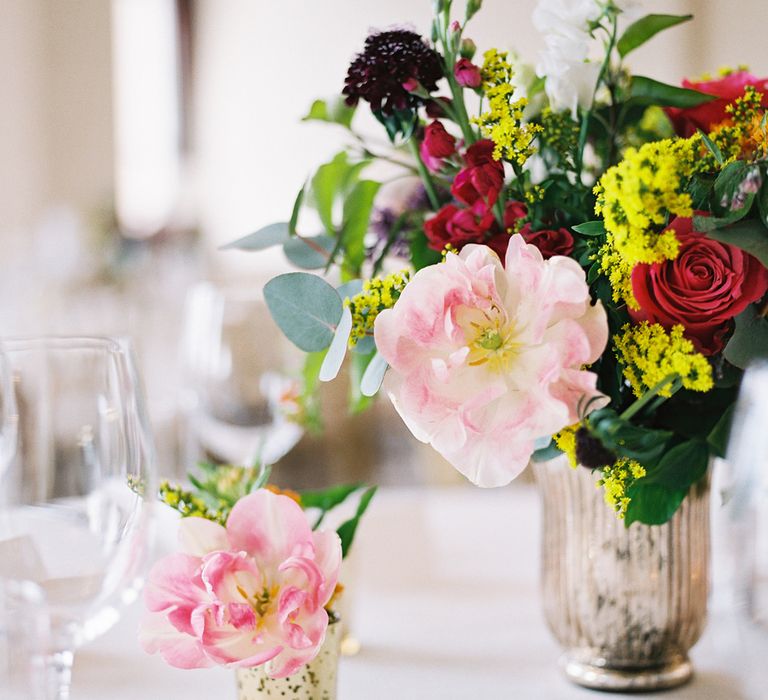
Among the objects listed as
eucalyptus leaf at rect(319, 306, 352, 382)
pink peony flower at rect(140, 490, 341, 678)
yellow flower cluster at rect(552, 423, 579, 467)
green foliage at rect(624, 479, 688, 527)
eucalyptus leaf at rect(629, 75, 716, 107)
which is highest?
eucalyptus leaf at rect(629, 75, 716, 107)

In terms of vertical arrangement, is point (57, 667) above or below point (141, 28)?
below

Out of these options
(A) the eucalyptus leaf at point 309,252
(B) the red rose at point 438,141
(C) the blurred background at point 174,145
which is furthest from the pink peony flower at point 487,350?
(C) the blurred background at point 174,145

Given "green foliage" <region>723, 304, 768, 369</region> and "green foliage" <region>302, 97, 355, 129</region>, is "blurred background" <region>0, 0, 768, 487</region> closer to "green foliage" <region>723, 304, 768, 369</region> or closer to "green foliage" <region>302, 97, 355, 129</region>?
"green foliage" <region>302, 97, 355, 129</region>

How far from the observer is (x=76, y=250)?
13.0 ft

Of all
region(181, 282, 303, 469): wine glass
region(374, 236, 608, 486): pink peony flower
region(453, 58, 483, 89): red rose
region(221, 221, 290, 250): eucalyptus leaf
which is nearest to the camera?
region(374, 236, 608, 486): pink peony flower

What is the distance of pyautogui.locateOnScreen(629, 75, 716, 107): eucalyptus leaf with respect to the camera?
1.87 feet

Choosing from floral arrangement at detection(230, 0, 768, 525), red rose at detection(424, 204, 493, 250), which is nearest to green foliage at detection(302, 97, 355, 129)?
floral arrangement at detection(230, 0, 768, 525)

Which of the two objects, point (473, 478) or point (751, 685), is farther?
point (751, 685)

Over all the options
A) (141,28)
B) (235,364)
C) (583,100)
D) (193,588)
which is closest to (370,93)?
(583,100)

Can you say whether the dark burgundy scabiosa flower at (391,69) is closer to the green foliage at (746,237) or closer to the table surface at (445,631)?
the green foliage at (746,237)

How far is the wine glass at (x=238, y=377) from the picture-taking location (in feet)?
2.73

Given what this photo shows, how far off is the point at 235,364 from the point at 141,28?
460cm

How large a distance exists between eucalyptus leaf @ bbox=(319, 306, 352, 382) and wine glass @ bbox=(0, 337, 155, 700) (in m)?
0.11

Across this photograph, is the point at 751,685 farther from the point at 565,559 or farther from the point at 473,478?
the point at 473,478
